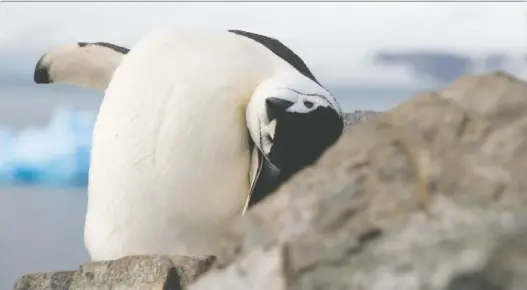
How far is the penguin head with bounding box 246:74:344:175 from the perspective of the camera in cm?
85

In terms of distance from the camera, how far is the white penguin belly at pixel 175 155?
2.94 feet

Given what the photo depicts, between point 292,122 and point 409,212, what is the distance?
0.51 metres

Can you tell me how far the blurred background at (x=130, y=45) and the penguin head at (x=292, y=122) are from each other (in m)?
0.31

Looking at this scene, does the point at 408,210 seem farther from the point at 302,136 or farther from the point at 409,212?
the point at 302,136

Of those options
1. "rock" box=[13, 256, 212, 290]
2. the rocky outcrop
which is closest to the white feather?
"rock" box=[13, 256, 212, 290]

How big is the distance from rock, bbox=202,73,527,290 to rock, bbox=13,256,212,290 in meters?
0.29

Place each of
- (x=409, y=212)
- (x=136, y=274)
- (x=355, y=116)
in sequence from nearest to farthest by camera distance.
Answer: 1. (x=409, y=212)
2. (x=136, y=274)
3. (x=355, y=116)

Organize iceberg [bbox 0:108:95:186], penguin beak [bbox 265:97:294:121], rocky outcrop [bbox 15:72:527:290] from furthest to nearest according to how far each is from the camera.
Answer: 1. iceberg [bbox 0:108:95:186]
2. penguin beak [bbox 265:97:294:121]
3. rocky outcrop [bbox 15:72:527:290]

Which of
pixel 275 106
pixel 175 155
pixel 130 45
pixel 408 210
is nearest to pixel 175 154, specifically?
pixel 175 155

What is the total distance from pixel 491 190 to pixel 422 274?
51mm

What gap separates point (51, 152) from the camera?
1.22m

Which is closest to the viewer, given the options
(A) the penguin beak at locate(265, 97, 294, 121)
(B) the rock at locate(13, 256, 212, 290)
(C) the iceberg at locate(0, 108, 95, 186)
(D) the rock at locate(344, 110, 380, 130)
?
(B) the rock at locate(13, 256, 212, 290)

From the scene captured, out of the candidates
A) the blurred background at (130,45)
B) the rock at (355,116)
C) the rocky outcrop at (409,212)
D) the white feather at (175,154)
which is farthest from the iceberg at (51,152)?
the rocky outcrop at (409,212)

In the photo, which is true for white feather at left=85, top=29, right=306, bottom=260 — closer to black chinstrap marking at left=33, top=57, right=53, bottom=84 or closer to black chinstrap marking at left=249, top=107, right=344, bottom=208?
black chinstrap marking at left=249, top=107, right=344, bottom=208
